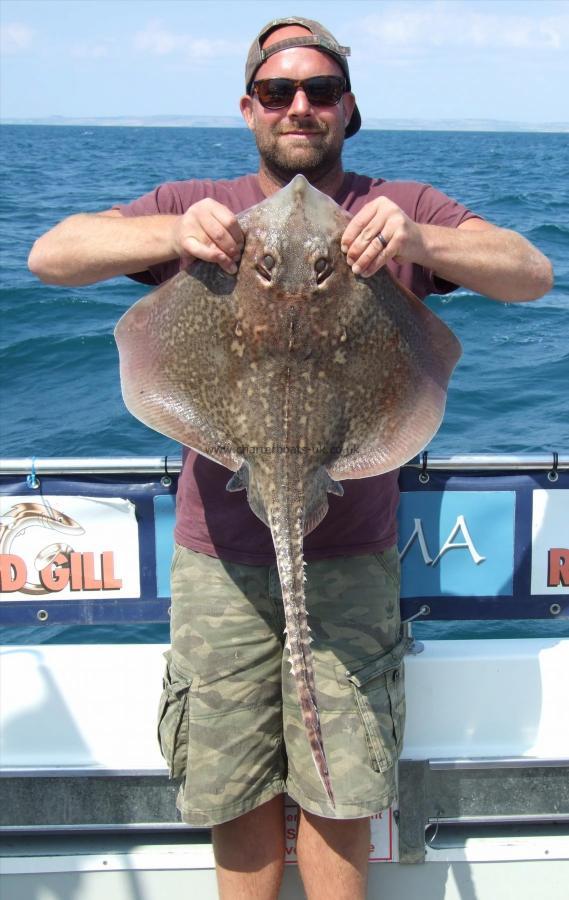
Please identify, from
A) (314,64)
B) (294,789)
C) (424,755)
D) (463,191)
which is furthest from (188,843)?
(463,191)

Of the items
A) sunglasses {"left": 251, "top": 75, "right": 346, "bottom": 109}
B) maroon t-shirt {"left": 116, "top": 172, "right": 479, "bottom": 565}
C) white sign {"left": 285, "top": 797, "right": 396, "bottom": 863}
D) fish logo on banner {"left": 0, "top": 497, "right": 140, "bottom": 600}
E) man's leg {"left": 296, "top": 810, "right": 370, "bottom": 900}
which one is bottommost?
white sign {"left": 285, "top": 797, "right": 396, "bottom": 863}

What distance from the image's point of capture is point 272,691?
111 inches

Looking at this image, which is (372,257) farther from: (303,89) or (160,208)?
(160,208)

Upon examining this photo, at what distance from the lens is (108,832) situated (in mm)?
3193

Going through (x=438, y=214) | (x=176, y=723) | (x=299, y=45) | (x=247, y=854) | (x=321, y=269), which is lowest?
(x=247, y=854)

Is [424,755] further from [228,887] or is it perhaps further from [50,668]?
[50,668]

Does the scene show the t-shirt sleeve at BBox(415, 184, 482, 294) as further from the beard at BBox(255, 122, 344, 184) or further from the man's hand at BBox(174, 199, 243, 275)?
the man's hand at BBox(174, 199, 243, 275)

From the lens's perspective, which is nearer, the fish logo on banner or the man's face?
the man's face

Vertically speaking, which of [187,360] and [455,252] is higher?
[455,252]

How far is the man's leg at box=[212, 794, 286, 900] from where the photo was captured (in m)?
2.86

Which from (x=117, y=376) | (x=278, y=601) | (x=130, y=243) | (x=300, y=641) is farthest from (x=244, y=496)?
(x=117, y=376)

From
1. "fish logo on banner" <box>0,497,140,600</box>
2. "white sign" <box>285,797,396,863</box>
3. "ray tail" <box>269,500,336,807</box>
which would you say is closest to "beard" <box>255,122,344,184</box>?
"ray tail" <box>269,500,336,807</box>

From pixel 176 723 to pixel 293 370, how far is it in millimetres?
1230

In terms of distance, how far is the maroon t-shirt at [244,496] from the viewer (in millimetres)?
2746
